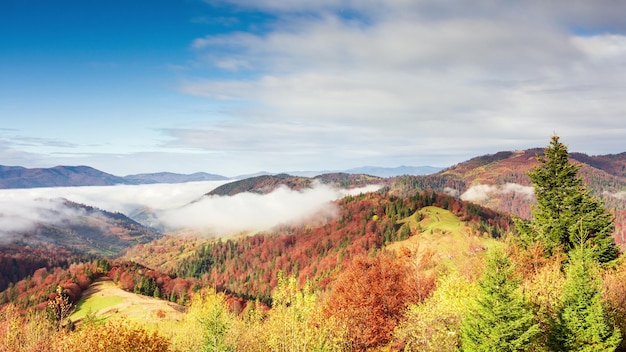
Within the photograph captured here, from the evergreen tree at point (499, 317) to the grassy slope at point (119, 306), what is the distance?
328ft

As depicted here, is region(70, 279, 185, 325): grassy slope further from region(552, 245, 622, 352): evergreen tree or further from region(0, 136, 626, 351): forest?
region(552, 245, 622, 352): evergreen tree

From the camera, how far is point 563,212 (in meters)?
57.8

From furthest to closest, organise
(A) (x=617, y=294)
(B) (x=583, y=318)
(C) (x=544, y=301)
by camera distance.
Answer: (A) (x=617, y=294), (C) (x=544, y=301), (B) (x=583, y=318)

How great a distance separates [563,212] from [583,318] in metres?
26.1

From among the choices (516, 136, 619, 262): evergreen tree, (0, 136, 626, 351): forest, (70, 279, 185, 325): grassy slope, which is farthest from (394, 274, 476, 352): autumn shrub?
(70, 279, 185, 325): grassy slope

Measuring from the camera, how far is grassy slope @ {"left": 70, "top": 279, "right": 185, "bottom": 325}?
4783 inches

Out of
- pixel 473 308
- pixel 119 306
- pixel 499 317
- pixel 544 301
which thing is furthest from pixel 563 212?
pixel 119 306

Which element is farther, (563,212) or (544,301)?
(563,212)

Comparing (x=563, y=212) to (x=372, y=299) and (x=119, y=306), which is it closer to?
(x=372, y=299)

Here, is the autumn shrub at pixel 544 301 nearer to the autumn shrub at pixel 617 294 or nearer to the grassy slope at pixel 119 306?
the autumn shrub at pixel 617 294

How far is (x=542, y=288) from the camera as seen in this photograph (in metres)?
43.0

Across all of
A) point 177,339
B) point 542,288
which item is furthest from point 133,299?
point 542,288

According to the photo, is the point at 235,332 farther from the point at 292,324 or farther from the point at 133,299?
the point at 133,299

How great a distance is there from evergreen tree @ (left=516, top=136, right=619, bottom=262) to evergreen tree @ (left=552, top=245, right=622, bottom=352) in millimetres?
20455
